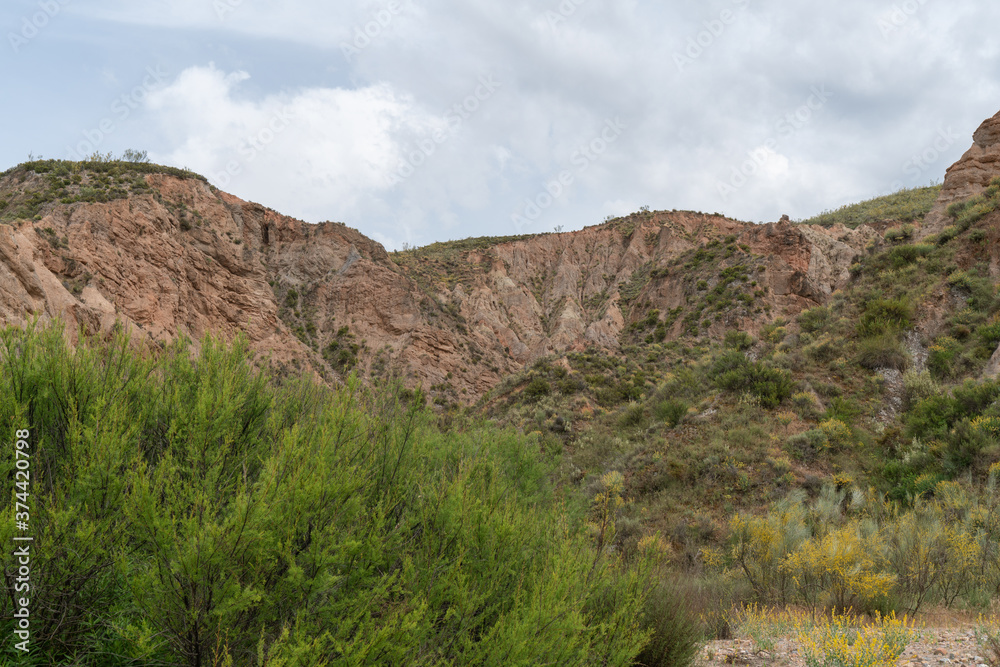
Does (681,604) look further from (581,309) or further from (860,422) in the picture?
(581,309)

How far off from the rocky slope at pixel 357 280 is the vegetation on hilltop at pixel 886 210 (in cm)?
335

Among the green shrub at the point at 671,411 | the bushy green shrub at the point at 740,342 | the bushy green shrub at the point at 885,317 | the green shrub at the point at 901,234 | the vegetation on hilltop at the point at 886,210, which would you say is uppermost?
the vegetation on hilltop at the point at 886,210

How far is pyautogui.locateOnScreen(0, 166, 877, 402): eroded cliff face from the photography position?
2284cm

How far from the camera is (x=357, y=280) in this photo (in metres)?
37.6

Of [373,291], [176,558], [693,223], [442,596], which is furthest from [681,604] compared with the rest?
[693,223]

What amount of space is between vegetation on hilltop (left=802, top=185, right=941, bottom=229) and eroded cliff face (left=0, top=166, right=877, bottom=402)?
4.62 m

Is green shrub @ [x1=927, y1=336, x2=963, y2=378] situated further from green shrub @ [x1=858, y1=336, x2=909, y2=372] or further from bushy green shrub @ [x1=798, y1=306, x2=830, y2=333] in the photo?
bushy green shrub @ [x1=798, y1=306, x2=830, y2=333]

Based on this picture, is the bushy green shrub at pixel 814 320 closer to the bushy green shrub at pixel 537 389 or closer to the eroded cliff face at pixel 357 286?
the eroded cliff face at pixel 357 286

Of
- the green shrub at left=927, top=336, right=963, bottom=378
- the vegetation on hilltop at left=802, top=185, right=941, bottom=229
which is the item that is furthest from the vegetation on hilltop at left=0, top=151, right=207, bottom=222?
the vegetation on hilltop at left=802, top=185, right=941, bottom=229

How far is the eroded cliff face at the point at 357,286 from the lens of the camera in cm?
2284

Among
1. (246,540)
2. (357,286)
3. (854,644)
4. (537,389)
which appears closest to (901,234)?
(537,389)

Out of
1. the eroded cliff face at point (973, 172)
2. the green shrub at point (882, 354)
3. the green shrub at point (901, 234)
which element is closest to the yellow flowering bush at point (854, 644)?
the green shrub at point (882, 354)

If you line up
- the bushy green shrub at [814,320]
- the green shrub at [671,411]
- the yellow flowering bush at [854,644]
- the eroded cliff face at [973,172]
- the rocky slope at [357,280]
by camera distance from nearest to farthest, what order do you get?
the yellow flowering bush at [854,644] < the green shrub at [671,411] < the bushy green shrub at [814,320] < the eroded cliff face at [973,172] < the rocky slope at [357,280]

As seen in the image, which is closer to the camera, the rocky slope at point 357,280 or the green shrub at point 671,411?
the green shrub at point 671,411
